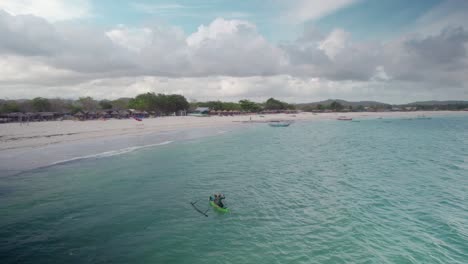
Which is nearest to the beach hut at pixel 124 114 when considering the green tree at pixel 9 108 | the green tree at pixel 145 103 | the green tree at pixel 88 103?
the green tree at pixel 145 103

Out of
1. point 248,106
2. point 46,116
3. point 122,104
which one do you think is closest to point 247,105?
point 248,106

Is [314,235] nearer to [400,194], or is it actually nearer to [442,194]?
[400,194]

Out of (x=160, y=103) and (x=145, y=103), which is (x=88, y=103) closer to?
(x=145, y=103)

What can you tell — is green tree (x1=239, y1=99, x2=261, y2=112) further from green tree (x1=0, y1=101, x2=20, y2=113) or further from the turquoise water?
the turquoise water

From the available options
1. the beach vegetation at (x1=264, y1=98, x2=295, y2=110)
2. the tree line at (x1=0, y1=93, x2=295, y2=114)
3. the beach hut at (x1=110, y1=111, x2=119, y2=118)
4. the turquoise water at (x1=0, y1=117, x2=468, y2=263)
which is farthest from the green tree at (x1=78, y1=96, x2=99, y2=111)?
the beach vegetation at (x1=264, y1=98, x2=295, y2=110)

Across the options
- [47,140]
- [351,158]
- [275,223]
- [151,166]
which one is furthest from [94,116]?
[275,223]
